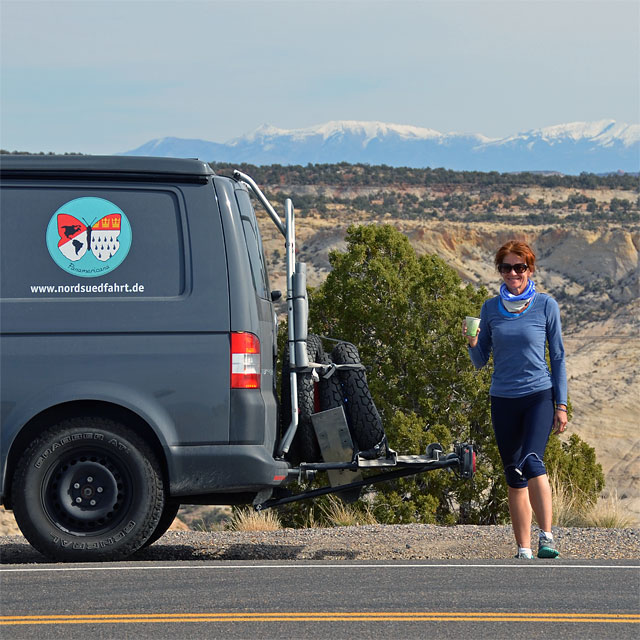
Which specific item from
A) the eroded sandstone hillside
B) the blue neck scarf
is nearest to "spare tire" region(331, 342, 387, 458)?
the blue neck scarf

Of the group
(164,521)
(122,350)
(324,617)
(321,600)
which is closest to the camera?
(324,617)

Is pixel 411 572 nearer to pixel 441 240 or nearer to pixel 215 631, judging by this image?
pixel 215 631

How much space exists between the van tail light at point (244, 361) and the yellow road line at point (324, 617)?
1.76m

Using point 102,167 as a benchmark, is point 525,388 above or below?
below

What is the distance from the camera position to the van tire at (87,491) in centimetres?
677

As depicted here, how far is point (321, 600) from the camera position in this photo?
5.66m

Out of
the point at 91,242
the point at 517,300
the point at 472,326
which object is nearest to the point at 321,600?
the point at 472,326

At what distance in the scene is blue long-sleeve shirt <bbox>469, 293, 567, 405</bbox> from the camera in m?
7.07

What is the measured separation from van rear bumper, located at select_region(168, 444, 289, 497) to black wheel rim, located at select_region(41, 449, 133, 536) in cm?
34

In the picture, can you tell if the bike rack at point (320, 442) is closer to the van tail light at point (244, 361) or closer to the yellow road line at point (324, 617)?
the van tail light at point (244, 361)

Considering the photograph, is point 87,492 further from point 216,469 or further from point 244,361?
point 244,361

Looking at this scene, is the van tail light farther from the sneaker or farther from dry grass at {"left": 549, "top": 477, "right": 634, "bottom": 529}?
dry grass at {"left": 549, "top": 477, "right": 634, "bottom": 529}

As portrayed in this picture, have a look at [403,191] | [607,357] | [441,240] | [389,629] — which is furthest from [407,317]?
[403,191]

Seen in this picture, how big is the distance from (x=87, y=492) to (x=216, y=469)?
0.87 metres
